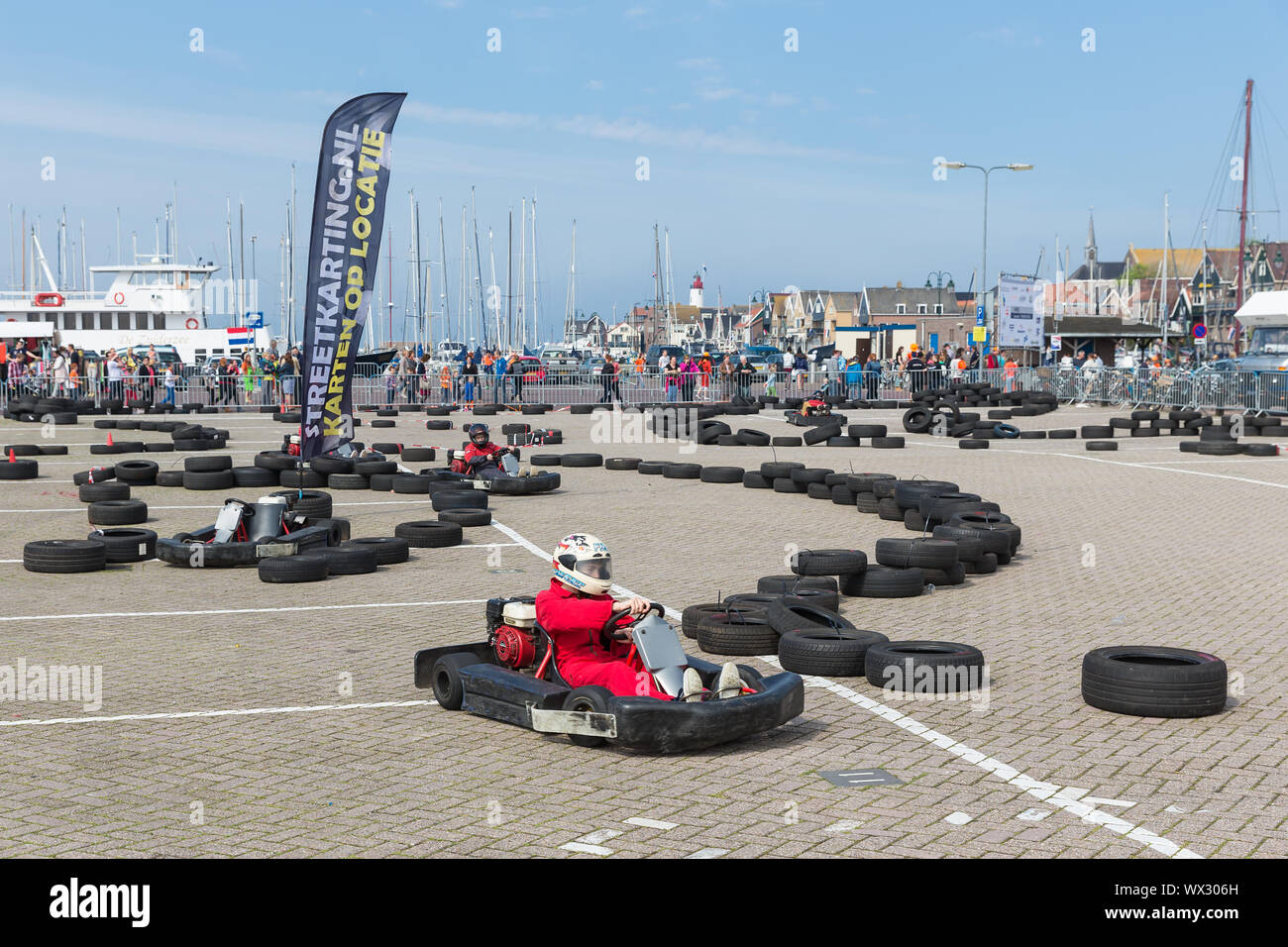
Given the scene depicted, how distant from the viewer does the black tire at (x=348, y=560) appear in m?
12.9

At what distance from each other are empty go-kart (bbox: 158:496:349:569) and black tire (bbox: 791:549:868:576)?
5.55m

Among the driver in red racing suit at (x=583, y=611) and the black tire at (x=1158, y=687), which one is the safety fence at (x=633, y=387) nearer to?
the black tire at (x=1158, y=687)

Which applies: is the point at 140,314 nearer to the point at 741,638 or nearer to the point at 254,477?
the point at 254,477

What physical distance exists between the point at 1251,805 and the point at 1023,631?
417 centimetres

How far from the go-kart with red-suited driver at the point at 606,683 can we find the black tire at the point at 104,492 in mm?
11577

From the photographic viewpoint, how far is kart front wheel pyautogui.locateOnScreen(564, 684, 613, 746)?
270 inches

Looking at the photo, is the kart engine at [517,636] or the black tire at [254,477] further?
the black tire at [254,477]

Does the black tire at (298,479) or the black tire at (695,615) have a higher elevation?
the black tire at (298,479)

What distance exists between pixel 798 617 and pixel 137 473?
547 inches

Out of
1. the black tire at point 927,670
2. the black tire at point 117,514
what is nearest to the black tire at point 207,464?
the black tire at point 117,514

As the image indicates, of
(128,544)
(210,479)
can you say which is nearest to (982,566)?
(128,544)
